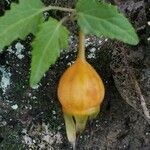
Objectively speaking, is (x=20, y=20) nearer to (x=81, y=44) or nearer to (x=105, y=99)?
(x=81, y=44)

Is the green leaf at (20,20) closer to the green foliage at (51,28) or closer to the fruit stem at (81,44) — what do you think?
the green foliage at (51,28)

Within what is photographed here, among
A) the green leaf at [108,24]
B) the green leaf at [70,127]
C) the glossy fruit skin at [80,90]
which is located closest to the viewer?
the green leaf at [108,24]

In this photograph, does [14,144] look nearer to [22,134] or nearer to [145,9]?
[22,134]

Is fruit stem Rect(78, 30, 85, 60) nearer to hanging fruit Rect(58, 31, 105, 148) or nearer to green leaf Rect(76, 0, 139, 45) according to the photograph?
hanging fruit Rect(58, 31, 105, 148)

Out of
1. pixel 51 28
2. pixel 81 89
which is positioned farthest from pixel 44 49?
pixel 81 89

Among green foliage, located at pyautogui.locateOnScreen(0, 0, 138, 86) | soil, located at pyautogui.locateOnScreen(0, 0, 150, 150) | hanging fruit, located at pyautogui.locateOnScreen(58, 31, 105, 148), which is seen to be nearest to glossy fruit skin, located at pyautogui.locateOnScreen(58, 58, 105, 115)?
hanging fruit, located at pyautogui.locateOnScreen(58, 31, 105, 148)

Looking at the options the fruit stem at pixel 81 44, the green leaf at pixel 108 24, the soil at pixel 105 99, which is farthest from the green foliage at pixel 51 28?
the soil at pixel 105 99

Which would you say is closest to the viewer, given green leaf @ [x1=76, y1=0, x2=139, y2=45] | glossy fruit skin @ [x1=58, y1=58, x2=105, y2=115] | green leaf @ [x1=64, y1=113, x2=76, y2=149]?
green leaf @ [x1=76, y1=0, x2=139, y2=45]
